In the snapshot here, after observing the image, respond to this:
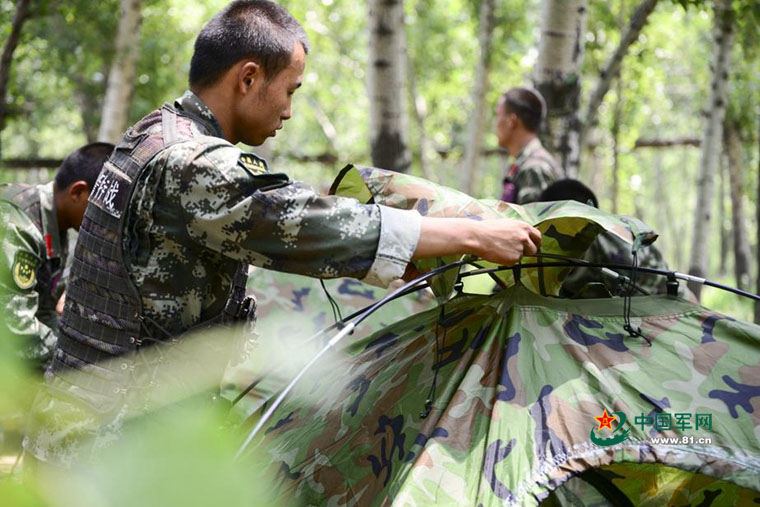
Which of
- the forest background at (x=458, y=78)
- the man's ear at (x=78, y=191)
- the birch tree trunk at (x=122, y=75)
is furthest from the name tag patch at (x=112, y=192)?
the birch tree trunk at (x=122, y=75)

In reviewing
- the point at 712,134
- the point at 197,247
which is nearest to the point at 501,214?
the point at 197,247

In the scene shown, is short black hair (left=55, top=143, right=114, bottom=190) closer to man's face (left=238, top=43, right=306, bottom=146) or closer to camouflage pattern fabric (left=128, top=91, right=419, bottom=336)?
man's face (left=238, top=43, right=306, bottom=146)

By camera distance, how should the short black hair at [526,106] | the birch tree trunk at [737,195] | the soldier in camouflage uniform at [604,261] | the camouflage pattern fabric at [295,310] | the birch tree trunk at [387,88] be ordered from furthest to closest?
the birch tree trunk at [737,195] → the birch tree trunk at [387,88] → the short black hair at [526,106] → the camouflage pattern fabric at [295,310] → the soldier in camouflage uniform at [604,261]

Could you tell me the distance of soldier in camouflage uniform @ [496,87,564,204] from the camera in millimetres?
5102

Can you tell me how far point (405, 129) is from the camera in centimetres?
599

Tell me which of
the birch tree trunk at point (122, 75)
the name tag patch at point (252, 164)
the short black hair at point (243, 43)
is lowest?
the name tag patch at point (252, 164)

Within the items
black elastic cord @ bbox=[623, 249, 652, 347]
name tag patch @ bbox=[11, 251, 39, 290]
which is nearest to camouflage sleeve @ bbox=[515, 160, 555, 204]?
black elastic cord @ bbox=[623, 249, 652, 347]

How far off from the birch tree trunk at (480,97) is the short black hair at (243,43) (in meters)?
9.69

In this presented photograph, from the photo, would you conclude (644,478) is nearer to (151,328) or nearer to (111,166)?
(151,328)

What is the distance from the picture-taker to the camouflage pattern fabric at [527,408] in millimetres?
1939

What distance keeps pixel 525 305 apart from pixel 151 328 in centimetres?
102

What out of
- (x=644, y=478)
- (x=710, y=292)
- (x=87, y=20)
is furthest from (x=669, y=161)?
(x=644, y=478)

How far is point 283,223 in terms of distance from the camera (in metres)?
1.80

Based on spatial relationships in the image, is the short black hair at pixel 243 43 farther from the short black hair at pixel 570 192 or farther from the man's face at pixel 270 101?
the short black hair at pixel 570 192
